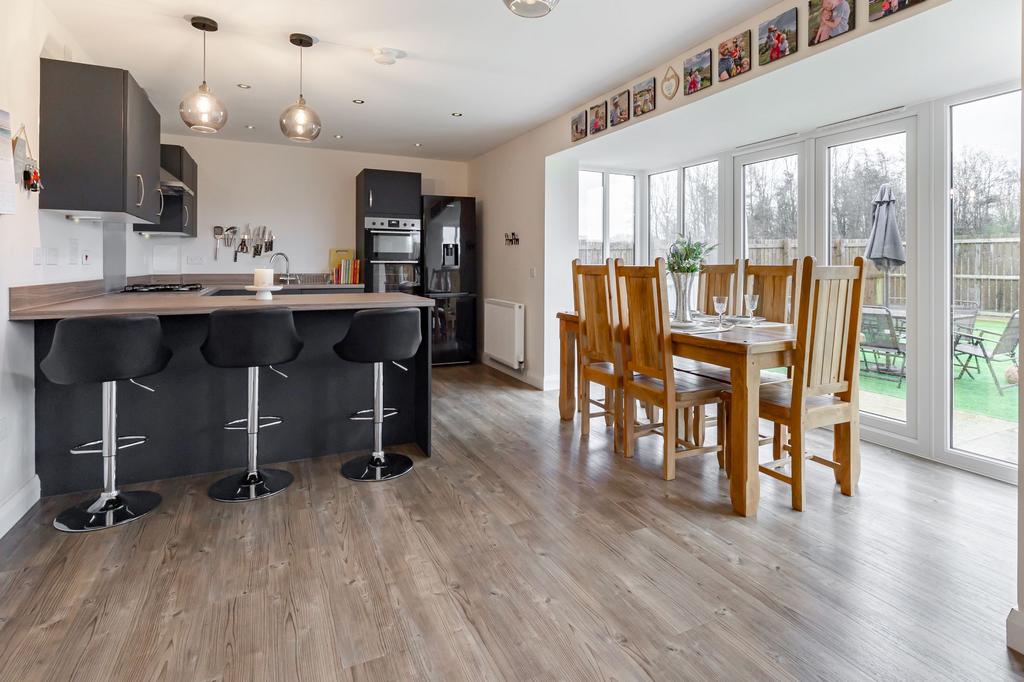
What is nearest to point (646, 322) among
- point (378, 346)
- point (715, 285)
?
point (715, 285)

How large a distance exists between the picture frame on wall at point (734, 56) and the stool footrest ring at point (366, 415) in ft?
Result: 9.11

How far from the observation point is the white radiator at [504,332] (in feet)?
18.9

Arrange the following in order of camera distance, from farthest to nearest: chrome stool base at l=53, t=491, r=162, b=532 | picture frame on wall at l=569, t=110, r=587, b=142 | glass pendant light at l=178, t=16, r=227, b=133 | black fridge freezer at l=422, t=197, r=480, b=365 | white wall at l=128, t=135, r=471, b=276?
black fridge freezer at l=422, t=197, r=480, b=365 → white wall at l=128, t=135, r=471, b=276 → picture frame on wall at l=569, t=110, r=587, b=142 → glass pendant light at l=178, t=16, r=227, b=133 → chrome stool base at l=53, t=491, r=162, b=532

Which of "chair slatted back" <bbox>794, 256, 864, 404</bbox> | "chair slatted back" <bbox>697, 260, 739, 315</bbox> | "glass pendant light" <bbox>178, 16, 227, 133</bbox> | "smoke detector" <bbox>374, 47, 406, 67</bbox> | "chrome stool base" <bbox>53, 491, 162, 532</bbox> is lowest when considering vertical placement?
"chrome stool base" <bbox>53, 491, 162, 532</bbox>

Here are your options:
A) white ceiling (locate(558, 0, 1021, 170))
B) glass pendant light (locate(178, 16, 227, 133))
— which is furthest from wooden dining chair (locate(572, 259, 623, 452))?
glass pendant light (locate(178, 16, 227, 133))

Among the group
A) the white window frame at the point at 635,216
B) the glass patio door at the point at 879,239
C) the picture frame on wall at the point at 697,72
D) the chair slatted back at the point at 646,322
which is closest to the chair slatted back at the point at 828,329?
the chair slatted back at the point at 646,322

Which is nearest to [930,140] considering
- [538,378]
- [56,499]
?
[538,378]

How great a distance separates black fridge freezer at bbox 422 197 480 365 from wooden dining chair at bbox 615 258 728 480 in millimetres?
3407

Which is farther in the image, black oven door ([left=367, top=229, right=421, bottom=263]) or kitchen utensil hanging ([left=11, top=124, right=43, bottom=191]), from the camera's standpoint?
black oven door ([left=367, top=229, right=421, bottom=263])

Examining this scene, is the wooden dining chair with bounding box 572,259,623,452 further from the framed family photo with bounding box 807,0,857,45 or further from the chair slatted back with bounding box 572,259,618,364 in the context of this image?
the framed family photo with bounding box 807,0,857,45

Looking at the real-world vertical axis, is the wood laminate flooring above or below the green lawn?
below

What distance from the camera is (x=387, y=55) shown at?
354 cm

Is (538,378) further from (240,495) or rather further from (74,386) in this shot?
Result: (74,386)

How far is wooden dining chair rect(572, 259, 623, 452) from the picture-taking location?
11.3 feet
